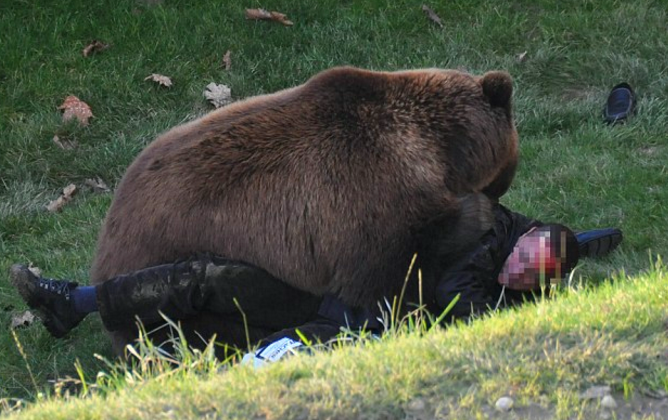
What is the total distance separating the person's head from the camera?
19.0 ft

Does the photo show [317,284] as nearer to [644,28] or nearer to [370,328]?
[370,328]

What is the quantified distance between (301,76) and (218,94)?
2.57ft

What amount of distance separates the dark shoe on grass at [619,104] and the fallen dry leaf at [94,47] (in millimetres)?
4546

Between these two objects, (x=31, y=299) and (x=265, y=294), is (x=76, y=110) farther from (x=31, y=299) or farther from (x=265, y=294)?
(x=265, y=294)

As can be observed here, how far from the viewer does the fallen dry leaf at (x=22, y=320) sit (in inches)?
261

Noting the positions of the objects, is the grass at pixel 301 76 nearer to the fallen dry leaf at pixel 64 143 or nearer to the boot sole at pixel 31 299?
the fallen dry leaf at pixel 64 143

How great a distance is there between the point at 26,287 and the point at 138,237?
0.69 m

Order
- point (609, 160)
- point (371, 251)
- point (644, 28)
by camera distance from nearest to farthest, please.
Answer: point (371, 251), point (609, 160), point (644, 28)

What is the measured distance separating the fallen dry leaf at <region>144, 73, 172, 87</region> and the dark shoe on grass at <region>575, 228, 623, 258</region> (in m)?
4.43

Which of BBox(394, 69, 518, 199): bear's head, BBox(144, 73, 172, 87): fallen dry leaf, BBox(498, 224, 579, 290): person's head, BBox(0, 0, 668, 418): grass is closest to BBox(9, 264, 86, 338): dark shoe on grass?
BBox(0, 0, 668, 418): grass

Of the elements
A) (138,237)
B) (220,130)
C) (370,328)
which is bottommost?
(370,328)

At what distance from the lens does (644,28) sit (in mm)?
10023

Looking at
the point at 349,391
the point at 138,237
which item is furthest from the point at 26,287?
the point at 349,391

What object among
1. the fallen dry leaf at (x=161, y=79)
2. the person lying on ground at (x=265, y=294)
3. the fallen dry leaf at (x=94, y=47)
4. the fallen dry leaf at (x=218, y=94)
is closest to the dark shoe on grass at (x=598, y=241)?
the person lying on ground at (x=265, y=294)
